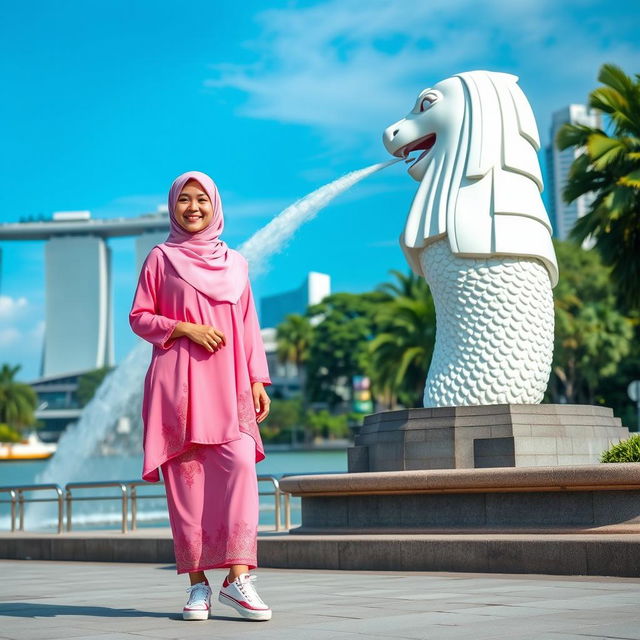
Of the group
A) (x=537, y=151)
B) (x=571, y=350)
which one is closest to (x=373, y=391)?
(x=571, y=350)

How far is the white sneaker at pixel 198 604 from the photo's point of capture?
16.4 feet

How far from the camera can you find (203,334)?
5.31 m

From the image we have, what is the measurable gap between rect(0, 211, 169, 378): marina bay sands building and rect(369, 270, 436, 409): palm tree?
425 ft

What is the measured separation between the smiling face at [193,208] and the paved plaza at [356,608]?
2.09m

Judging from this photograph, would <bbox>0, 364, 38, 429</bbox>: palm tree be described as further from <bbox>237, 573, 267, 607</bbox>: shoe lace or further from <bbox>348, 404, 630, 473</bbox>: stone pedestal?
<bbox>237, 573, 267, 607</bbox>: shoe lace

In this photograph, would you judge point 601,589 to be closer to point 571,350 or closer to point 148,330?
point 148,330

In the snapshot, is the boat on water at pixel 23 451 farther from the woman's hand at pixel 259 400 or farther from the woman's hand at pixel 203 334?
the woman's hand at pixel 203 334

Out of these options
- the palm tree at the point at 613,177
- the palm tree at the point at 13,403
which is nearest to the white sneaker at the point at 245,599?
the palm tree at the point at 613,177

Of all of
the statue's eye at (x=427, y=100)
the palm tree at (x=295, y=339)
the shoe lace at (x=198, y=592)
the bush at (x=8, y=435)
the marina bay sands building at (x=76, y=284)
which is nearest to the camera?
the shoe lace at (x=198, y=592)

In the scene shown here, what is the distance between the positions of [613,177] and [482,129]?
927cm

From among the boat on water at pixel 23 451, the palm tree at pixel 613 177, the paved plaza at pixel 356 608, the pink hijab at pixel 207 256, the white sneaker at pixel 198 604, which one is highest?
the palm tree at pixel 613 177

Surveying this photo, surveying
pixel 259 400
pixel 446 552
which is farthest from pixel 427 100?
pixel 259 400

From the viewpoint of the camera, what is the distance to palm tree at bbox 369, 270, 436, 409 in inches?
1587

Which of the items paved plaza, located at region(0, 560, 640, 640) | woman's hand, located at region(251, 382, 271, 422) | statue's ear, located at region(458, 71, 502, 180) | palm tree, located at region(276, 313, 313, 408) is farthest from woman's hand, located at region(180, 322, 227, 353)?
palm tree, located at region(276, 313, 313, 408)
